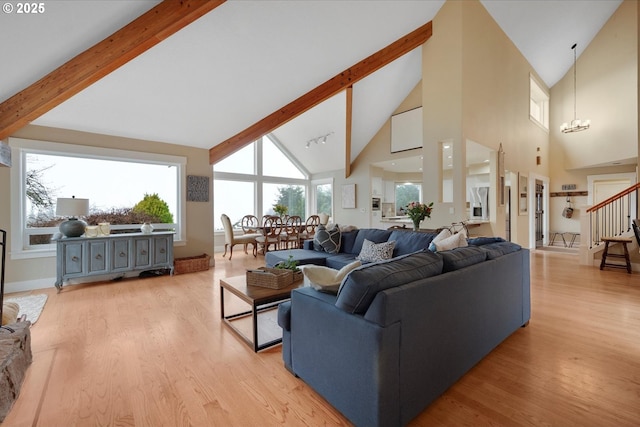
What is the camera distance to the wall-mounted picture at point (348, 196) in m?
8.39

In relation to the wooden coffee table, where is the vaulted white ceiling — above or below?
above

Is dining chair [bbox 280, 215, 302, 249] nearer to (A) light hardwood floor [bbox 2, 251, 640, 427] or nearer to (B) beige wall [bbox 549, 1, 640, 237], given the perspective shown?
(A) light hardwood floor [bbox 2, 251, 640, 427]

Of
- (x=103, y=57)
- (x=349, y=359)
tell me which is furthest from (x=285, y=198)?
(x=349, y=359)

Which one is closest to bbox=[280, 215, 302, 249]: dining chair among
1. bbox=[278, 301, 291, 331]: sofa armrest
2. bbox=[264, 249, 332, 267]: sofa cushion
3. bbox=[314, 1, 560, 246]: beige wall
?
bbox=[264, 249, 332, 267]: sofa cushion

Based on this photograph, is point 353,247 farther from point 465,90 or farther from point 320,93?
point 465,90

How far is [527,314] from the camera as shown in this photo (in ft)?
8.70

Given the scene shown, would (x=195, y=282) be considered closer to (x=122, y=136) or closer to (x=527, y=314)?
(x=122, y=136)

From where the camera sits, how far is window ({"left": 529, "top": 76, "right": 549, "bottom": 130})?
26.1ft

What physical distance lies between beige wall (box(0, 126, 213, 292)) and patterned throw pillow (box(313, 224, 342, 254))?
2439 mm

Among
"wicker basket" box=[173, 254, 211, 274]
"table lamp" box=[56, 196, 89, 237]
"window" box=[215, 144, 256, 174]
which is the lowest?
"wicker basket" box=[173, 254, 211, 274]

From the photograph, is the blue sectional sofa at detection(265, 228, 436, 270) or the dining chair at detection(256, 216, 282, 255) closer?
the blue sectional sofa at detection(265, 228, 436, 270)

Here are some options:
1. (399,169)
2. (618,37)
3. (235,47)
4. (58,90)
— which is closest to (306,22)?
(235,47)

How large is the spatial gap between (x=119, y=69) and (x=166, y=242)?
8.29 feet

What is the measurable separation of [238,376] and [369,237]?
2.63 meters
